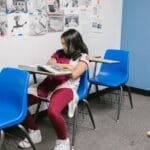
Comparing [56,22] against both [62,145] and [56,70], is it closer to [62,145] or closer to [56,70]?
[56,70]

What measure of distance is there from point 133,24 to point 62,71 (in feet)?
6.58

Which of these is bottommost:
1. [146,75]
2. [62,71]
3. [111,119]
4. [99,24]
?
[111,119]

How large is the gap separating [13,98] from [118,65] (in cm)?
170

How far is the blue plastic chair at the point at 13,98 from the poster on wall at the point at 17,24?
650mm

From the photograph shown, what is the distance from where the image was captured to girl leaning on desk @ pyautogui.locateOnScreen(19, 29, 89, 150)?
2.33m

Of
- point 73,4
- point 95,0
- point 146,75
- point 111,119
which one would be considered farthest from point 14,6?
point 146,75

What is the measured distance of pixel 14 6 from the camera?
8.52ft

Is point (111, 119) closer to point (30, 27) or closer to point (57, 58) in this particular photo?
point (57, 58)

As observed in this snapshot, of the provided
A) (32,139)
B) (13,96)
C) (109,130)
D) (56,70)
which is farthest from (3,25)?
(109,130)

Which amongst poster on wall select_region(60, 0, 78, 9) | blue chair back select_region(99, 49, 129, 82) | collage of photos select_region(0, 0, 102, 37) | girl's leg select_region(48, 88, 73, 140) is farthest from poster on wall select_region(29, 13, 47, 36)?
blue chair back select_region(99, 49, 129, 82)

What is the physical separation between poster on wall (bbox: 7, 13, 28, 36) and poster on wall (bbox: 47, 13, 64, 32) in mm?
321

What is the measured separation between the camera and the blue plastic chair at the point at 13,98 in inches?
73.0

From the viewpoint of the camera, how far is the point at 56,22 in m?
3.03

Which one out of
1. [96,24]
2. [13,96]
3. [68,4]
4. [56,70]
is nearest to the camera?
[13,96]
